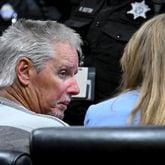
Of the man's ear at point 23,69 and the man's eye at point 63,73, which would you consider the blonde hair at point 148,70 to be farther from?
the man's ear at point 23,69

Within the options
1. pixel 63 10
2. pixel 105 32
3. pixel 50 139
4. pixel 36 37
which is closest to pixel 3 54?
pixel 36 37

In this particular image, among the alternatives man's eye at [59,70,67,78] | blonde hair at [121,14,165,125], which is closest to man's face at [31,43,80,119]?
man's eye at [59,70,67,78]

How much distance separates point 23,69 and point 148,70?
1.60ft

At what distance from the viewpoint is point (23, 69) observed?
228 centimetres

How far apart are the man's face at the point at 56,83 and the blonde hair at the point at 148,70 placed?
23 centimetres

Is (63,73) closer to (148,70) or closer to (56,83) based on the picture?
(56,83)

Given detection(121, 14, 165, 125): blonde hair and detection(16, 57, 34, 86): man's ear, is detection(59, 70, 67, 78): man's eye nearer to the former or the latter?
detection(16, 57, 34, 86): man's ear

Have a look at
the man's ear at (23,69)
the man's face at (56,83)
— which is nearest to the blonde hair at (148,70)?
the man's face at (56,83)

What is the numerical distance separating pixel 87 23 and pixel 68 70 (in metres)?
2.14

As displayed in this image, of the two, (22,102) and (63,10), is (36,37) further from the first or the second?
(63,10)

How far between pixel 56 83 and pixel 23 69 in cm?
17

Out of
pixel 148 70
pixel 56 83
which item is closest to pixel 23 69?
pixel 56 83

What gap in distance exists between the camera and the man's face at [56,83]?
2334mm

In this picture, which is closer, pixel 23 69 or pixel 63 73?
pixel 23 69
